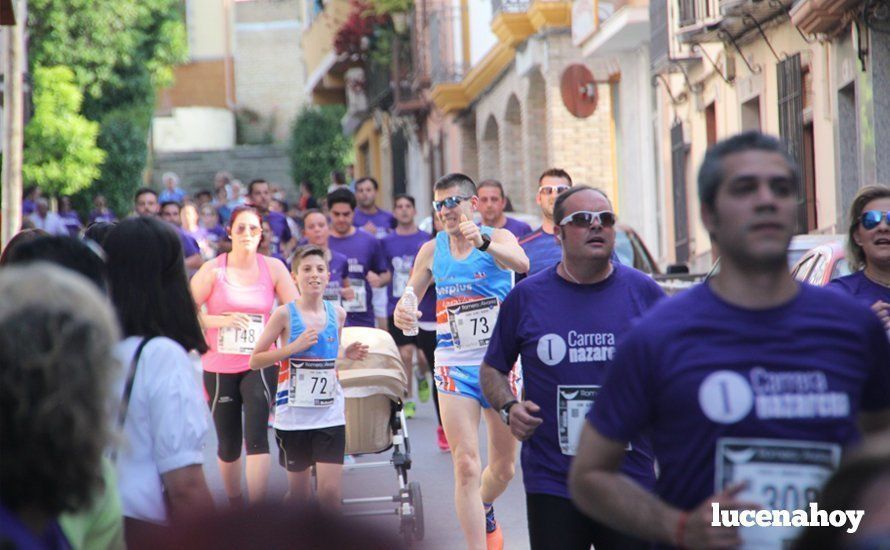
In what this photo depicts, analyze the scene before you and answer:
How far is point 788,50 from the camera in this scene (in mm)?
20266

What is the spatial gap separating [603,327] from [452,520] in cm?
432

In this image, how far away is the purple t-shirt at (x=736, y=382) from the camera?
12.7 ft

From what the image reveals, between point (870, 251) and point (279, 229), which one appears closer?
point (870, 251)

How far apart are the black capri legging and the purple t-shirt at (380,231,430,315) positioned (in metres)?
5.69

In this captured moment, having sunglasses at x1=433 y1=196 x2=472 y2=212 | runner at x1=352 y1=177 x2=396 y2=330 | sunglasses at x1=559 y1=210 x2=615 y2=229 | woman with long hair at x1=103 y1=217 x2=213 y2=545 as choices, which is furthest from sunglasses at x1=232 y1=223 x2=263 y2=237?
runner at x1=352 y1=177 x2=396 y2=330

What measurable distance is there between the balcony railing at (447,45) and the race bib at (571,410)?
28851 millimetres

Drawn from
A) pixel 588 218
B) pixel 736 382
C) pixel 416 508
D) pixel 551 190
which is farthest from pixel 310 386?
pixel 736 382

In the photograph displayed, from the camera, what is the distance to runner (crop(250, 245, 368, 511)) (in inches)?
377

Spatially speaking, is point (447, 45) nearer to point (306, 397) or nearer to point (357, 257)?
point (357, 257)

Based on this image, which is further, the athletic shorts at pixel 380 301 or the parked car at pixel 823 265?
the athletic shorts at pixel 380 301

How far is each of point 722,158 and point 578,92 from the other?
22.1 metres

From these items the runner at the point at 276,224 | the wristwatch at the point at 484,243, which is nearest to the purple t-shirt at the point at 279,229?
the runner at the point at 276,224

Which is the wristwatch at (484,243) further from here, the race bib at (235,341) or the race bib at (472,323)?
the race bib at (235,341)

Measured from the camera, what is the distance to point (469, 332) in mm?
9180
